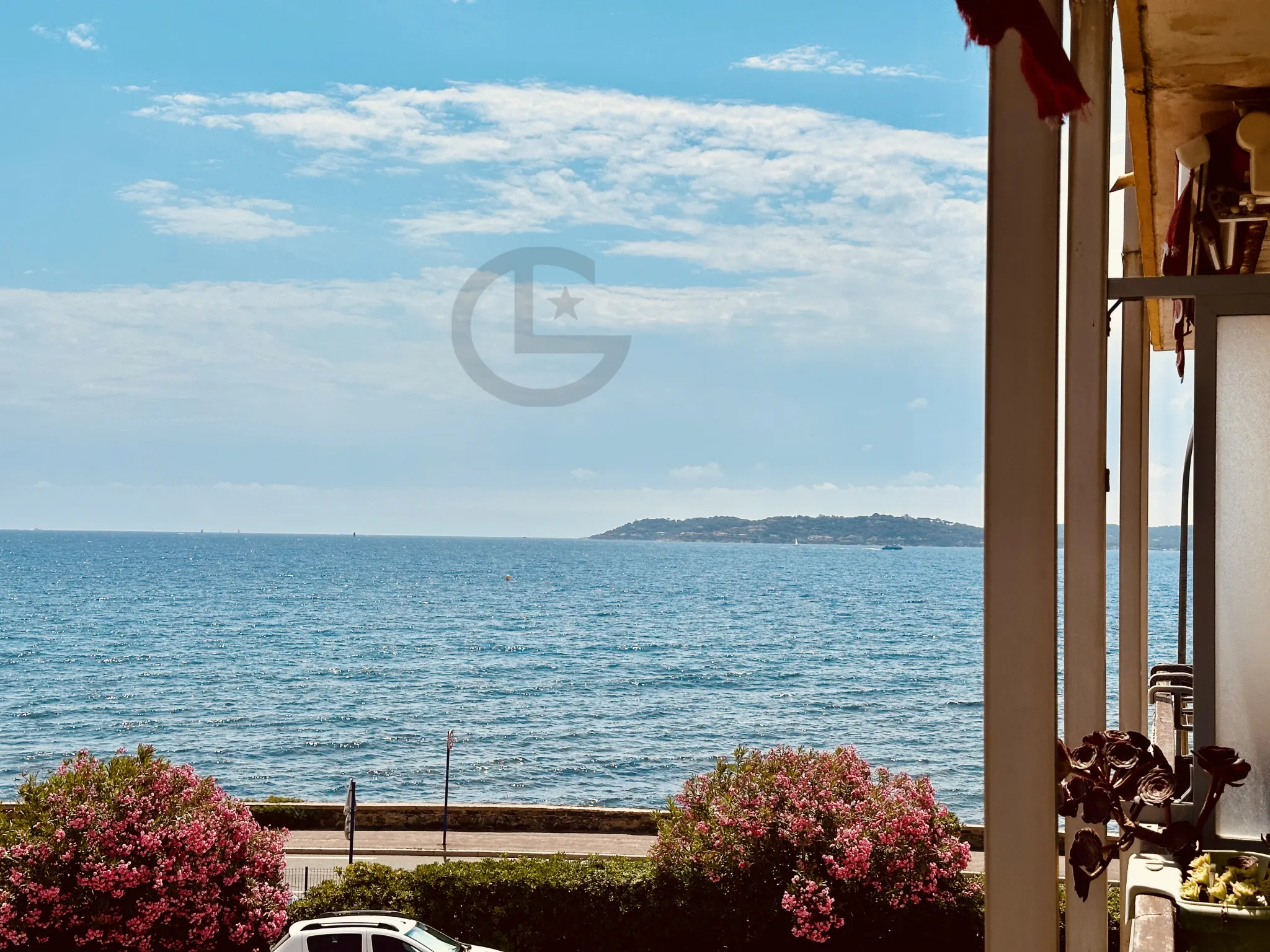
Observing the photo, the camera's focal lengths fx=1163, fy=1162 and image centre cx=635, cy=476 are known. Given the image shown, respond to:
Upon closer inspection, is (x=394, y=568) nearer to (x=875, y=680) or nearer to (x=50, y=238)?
(x=50, y=238)

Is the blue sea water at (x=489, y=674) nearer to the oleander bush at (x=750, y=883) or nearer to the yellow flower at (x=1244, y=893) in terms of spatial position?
the oleander bush at (x=750, y=883)

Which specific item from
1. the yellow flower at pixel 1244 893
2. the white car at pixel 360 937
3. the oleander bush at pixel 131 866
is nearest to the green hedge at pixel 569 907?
the oleander bush at pixel 131 866

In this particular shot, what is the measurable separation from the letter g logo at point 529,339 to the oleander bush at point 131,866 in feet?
278

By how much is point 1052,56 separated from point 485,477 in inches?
4110

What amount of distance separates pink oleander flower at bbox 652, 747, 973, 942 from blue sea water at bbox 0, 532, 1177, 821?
279 inches

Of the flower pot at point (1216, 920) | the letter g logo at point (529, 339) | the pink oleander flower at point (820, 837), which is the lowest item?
the pink oleander flower at point (820, 837)

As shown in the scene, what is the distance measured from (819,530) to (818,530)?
0.26 ft

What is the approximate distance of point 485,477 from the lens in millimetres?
104688

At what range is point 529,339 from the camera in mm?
98750

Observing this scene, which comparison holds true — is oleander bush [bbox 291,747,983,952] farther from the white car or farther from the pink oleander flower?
the white car

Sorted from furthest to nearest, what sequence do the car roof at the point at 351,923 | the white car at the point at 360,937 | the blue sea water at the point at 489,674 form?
the blue sea water at the point at 489,674 < the car roof at the point at 351,923 < the white car at the point at 360,937

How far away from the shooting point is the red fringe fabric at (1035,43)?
3.89 ft

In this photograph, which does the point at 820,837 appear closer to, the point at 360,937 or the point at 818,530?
the point at 360,937

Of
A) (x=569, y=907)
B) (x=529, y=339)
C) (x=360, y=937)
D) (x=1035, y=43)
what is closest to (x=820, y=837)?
(x=569, y=907)
